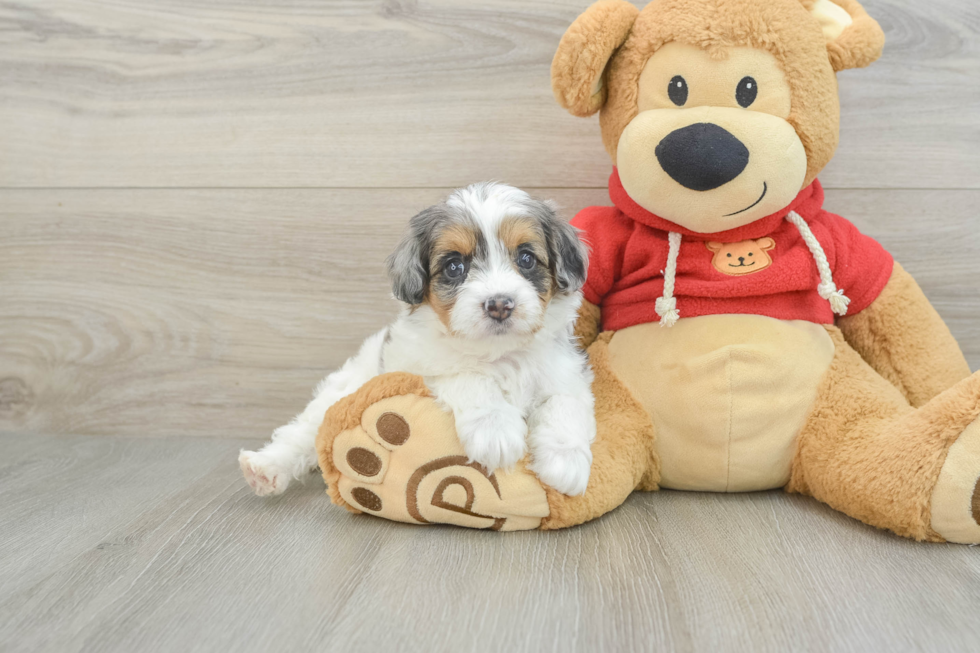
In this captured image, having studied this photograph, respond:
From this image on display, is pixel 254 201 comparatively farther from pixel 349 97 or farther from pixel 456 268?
pixel 456 268

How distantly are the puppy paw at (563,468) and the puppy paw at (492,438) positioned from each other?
4cm

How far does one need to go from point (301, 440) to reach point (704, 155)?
Result: 1.18 m

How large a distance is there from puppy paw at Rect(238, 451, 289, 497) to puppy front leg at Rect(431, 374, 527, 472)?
0.50m

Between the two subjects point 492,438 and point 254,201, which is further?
point 254,201

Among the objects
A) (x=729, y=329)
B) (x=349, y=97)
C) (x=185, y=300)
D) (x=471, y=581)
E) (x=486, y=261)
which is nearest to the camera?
(x=471, y=581)

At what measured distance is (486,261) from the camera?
1543mm

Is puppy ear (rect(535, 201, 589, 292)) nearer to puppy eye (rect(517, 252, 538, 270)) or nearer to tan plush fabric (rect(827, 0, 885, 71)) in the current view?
puppy eye (rect(517, 252, 538, 270))

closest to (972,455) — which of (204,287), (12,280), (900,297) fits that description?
(900,297)

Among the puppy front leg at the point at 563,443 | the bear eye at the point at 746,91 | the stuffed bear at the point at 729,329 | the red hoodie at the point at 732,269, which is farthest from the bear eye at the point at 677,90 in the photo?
the puppy front leg at the point at 563,443

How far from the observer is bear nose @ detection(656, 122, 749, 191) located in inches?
58.9

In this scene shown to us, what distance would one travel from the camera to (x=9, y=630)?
3.87ft

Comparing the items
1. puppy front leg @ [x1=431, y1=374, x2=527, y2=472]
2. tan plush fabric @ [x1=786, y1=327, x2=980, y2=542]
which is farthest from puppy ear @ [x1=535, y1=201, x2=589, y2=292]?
tan plush fabric @ [x1=786, y1=327, x2=980, y2=542]

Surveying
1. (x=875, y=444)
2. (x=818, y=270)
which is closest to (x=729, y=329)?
(x=818, y=270)

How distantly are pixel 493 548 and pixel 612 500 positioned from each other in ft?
0.95
